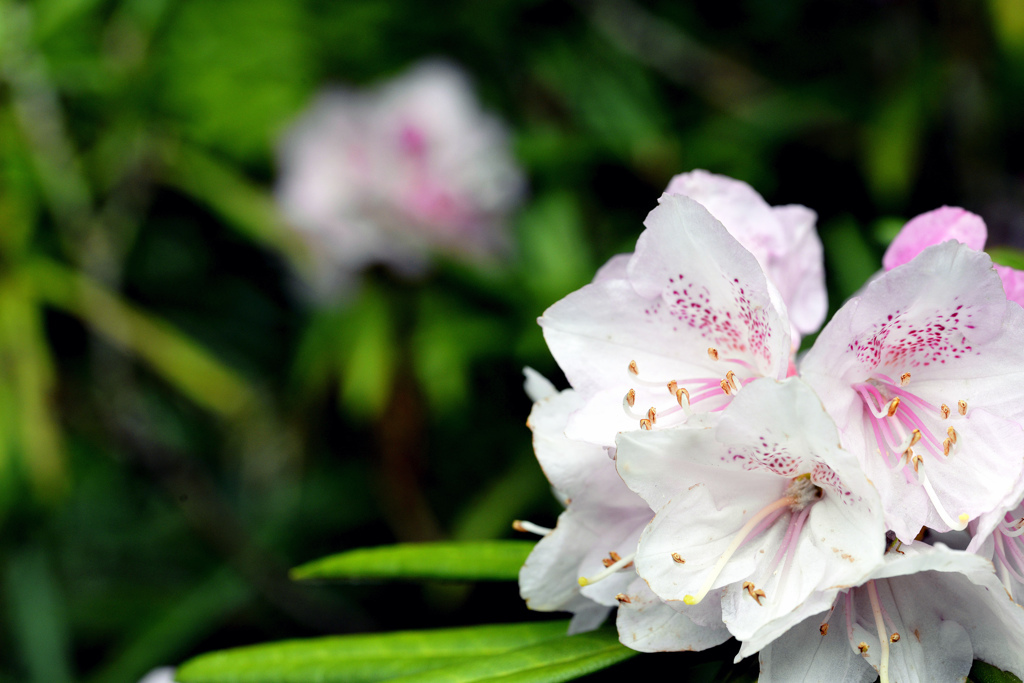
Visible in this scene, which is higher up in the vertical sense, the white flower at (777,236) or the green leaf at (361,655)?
the white flower at (777,236)

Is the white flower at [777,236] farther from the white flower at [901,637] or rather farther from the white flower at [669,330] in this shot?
the white flower at [901,637]

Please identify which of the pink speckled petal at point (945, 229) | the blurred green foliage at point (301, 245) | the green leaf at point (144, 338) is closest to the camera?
the pink speckled petal at point (945, 229)


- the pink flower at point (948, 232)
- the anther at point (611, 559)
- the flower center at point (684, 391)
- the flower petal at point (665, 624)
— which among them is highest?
the pink flower at point (948, 232)

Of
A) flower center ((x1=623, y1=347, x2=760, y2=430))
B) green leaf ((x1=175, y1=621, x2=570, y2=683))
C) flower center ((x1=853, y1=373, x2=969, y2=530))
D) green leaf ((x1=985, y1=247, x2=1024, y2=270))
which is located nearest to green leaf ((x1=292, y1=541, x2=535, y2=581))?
green leaf ((x1=175, y1=621, x2=570, y2=683))

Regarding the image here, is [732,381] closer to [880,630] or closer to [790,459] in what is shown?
[790,459]

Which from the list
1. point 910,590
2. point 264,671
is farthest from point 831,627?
point 264,671

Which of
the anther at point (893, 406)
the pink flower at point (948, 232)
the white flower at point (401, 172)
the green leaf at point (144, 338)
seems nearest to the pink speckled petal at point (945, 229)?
the pink flower at point (948, 232)

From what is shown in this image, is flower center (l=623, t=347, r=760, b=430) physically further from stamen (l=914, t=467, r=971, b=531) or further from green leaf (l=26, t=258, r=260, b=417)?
green leaf (l=26, t=258, r=260, b=417)
